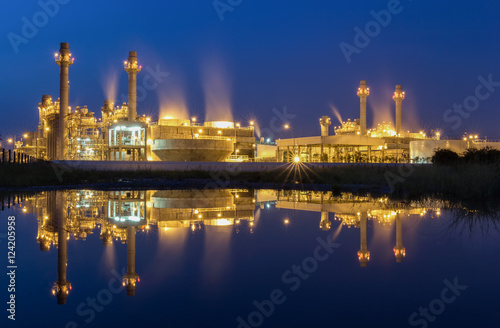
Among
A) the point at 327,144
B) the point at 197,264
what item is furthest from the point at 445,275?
the point at 327,144

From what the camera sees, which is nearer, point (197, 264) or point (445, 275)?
point (445, 275)

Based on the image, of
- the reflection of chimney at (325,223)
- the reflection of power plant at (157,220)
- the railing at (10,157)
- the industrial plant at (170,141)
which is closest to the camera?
the reflection of power plant at (157,220)

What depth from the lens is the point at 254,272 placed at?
536 cm

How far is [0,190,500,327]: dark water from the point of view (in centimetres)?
395

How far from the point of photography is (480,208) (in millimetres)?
11664

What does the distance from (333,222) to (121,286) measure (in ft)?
19.4

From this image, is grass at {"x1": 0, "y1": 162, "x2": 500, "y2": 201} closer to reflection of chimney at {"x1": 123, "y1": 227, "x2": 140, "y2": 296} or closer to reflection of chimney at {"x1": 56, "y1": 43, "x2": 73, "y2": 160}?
reflection of chimney at {"x1": 123, "y1": 227, "x2": 140, "y2": 296}

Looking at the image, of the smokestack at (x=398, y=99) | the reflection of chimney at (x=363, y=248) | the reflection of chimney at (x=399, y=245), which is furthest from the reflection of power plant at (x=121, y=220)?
the smokestack at (x=398, y=99)

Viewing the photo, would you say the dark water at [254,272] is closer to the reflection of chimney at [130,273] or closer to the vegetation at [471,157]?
the reflection of chimney at [130,273]

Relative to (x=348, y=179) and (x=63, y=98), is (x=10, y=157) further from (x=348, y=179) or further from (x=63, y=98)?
(x=63, y=98)

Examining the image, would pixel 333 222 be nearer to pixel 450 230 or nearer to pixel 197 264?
pixel 450 230

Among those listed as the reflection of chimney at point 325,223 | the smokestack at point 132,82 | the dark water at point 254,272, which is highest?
the smokestack at point 132,82

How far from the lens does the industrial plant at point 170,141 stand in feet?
172

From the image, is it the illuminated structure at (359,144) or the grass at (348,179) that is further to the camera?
the illuminated structure at (359,144)
